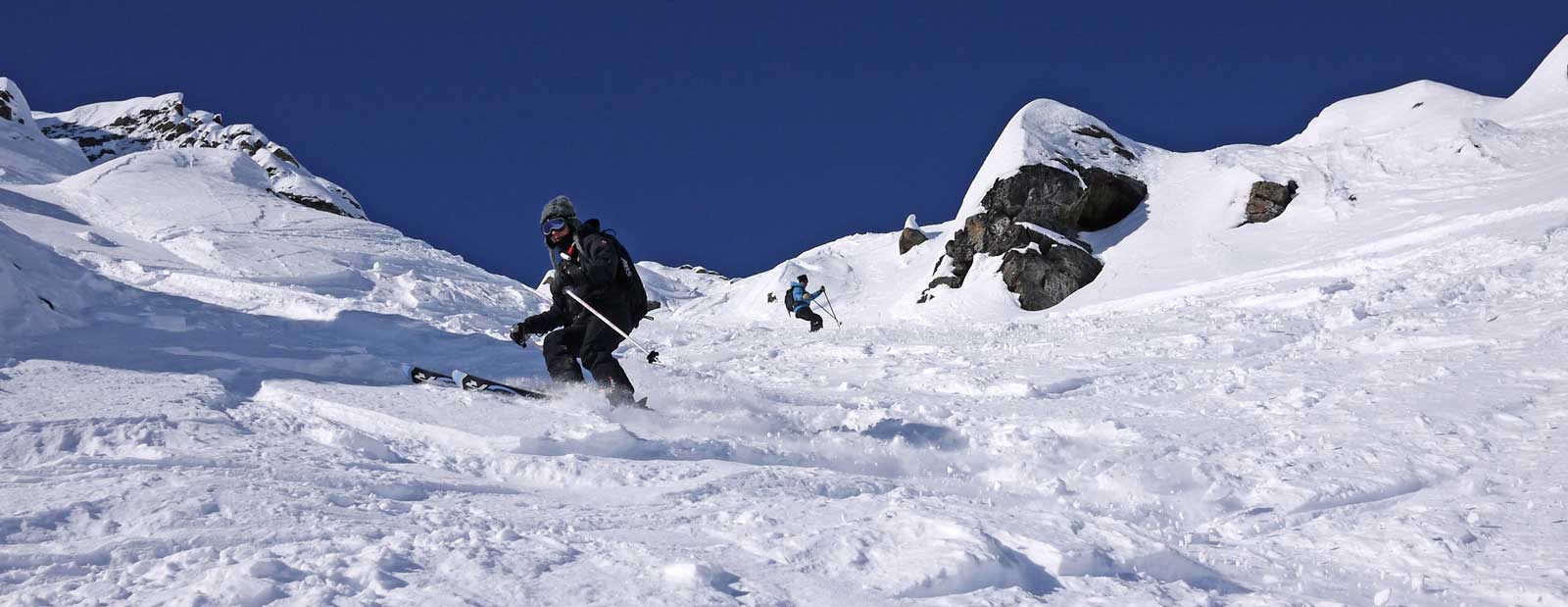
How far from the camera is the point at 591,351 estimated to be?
23.3ft

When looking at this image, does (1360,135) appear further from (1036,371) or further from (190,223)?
(190,223)

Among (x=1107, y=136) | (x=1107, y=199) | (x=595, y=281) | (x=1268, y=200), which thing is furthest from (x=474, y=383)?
(x=1107, y=136)

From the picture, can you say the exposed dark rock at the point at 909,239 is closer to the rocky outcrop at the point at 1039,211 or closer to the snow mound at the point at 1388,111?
the rocky outcrop at the point at 1039,211

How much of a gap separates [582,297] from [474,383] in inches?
43.2

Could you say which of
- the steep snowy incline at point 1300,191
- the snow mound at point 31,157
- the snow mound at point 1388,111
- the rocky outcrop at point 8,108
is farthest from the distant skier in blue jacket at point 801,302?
the rocky outcrop at point 8,108

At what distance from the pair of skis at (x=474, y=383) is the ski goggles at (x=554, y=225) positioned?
4.36ft

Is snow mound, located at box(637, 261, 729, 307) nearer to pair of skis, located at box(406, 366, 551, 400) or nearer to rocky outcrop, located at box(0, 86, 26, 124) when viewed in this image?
rocky outcrop, located at box(0, 86, 26, 124)

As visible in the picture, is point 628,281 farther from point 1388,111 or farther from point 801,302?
point 1388,111

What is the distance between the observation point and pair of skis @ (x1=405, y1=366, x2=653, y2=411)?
6.84 meters

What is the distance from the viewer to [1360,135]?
82.0ft

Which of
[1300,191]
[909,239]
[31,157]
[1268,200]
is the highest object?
[31,157]

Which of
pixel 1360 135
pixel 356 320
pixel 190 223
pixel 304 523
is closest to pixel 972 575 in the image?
pixel 304 523

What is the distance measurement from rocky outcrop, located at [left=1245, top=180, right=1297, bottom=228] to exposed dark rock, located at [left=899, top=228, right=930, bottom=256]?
13915mm

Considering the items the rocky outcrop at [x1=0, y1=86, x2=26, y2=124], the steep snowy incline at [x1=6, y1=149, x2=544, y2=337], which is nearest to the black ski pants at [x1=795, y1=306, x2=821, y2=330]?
the steep snowy incline at [x1=6, y1=149, x2=544, y2=337]
